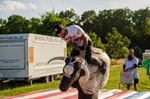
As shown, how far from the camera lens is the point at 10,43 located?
11.6m

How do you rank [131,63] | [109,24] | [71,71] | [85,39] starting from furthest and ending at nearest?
[109,24] → [131,63] → [85,39] → [71,71]

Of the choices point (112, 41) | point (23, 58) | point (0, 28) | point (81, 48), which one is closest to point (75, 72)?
point (81, 48)

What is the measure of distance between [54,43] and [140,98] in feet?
28.1

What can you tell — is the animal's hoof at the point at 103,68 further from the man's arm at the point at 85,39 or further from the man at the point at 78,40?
the man's arm at the point at 85,39

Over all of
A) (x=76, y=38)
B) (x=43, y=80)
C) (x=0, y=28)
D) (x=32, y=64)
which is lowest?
(x=43, y=80)

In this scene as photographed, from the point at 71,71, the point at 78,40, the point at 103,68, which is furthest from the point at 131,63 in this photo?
the point at 71,71

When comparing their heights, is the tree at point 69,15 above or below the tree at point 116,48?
above

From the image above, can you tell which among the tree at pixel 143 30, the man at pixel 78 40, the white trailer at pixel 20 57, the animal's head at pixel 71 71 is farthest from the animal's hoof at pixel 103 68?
the tree at pixel 143 30

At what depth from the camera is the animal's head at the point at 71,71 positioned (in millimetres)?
2871

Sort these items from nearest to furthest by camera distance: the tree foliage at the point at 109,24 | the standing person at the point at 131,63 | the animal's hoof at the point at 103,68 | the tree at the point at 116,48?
the animal's hoof at the point at 103,68, the standing person at the point at 131,63, the tree at the point at 116,48, the tree foliage at the point at 109,24

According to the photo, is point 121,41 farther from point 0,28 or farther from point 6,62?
point 6,62

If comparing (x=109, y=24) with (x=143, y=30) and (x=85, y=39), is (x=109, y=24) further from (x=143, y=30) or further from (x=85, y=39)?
(x=85, y=39)

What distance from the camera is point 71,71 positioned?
2.89 metres

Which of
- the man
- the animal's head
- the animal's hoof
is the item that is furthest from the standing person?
the animal's head
